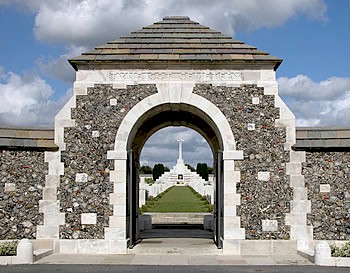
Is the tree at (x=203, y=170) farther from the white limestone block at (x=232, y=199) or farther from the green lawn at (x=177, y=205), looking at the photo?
the white limestone block at (x=232, y=199)

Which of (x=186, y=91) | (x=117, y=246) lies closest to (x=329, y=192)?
(x=186, y=91)

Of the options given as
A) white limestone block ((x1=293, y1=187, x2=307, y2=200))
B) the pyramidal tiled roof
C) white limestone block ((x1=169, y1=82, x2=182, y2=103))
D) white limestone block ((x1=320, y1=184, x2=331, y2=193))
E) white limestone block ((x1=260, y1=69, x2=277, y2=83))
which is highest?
the pyramidal tiled roof

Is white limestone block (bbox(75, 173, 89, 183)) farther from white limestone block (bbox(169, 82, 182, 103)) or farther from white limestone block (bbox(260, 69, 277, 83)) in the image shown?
white limestone block (bbox(260, 69, 277, 83))

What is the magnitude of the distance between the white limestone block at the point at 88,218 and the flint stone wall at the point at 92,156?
0.02 metres

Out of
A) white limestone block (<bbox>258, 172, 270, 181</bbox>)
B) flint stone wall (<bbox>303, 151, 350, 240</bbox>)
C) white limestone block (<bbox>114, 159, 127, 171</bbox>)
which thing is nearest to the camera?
flint stone wall (<bbox>303, 151, 350, 240</bbox>)

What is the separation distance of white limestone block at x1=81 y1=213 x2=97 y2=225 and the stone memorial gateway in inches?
0.9

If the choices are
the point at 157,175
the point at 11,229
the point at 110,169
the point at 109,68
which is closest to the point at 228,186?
the point at 110,169

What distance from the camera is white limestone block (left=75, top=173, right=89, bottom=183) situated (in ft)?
41.4

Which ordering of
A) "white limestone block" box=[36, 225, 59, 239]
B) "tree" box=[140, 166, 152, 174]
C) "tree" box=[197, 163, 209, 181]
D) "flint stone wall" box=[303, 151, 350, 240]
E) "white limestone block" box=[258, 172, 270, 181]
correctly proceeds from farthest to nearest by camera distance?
1. "tree" box=[140, 166, 152, 174]
2. "tree" box=[197, 163, 209, 181]
3. "white limestone block" box=[258, 172, 270, 181]
4. "white limestone block" box=[36, 225, 59, 239]
5. "flint stone wall" box=[303, 151, 350, 240]

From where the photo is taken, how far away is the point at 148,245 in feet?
45.4

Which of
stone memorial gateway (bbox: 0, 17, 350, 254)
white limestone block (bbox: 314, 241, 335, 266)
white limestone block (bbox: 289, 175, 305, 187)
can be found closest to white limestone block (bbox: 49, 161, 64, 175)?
stone memorial gateway (bbox: 0, 17, 350, 254)

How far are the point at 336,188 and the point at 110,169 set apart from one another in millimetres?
5030

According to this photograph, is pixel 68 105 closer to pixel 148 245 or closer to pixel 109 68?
pixel 109 68

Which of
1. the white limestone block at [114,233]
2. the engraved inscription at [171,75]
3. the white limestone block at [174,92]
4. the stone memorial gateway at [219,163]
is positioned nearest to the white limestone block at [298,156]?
the stone memorial gateway at [219,163]
